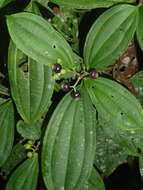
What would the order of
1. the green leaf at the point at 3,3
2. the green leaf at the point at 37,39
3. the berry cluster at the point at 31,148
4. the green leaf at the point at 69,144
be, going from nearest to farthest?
the green leaf at the point at 37,39
the green leaf at the point at 69,144
the green leaf at the point at 3,3
the berry cluster at the point at 31,148

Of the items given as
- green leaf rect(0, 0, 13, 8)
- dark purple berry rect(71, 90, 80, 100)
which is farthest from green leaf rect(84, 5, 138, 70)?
green leaf rect(0, 0, 13, 8)

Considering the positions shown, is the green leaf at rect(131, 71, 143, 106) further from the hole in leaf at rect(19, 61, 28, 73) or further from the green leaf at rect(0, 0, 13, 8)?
the green leaf at rect(0, 0, 13, 8)

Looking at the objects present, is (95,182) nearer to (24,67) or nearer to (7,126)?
(7,126)

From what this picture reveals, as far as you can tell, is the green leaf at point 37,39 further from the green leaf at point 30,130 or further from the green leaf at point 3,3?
the green leaf at point 30,130

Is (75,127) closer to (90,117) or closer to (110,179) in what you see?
(90,117)

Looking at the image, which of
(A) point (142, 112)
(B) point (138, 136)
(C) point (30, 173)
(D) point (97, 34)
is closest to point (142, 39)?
(D) point (97, 34)

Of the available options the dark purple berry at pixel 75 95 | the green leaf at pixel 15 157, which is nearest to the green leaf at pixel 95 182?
the green leaf at pixel 15 157
